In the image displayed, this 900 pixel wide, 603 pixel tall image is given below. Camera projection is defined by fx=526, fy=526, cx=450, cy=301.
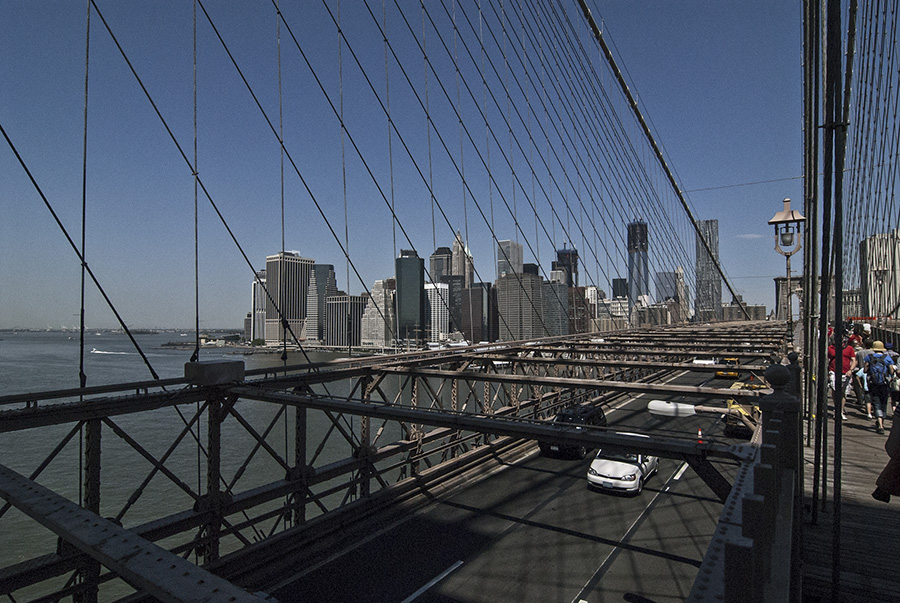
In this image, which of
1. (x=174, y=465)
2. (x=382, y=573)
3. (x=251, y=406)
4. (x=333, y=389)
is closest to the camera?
(x=382, y=573)

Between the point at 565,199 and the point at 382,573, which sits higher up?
the point at 565,199

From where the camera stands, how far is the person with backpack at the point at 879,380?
9.16m

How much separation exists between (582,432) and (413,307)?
17021mm

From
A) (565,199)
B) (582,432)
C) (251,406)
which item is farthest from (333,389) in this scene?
(582,432)

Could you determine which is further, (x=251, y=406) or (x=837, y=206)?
(x=251, y=406)

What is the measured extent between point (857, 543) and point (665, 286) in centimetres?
4505

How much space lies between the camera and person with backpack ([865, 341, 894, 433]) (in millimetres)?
9156

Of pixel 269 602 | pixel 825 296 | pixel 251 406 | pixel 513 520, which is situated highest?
pixel 825 296

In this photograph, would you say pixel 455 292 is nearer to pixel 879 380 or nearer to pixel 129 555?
pixel 879 380

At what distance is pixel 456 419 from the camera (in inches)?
191

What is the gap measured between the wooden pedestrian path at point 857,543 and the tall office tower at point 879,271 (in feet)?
30.9

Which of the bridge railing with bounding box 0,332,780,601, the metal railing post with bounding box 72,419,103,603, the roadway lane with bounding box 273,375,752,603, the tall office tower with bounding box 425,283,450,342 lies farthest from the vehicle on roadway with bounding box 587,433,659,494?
the tall office tower with bounding box 425,283,450,342

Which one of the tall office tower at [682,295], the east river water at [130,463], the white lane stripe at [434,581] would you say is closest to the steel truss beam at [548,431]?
the white lane stripe at [434,581]

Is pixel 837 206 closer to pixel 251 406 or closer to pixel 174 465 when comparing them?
pixel 174 465
